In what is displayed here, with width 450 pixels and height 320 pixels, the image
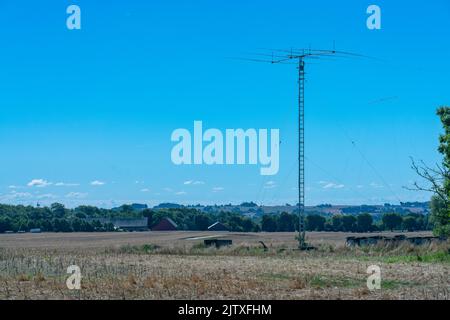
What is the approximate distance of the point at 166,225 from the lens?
351ft

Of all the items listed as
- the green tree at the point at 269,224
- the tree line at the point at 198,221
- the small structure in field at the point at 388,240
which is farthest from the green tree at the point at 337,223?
the small structure in field at the point at 388,240

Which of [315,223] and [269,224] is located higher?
[315,223]

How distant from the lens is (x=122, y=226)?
10506 centimetres

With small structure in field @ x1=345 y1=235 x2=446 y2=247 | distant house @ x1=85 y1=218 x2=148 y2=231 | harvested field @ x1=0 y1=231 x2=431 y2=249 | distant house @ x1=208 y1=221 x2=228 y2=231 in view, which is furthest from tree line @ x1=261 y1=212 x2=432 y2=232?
small structure in field @ x1=345 y1=235 x2=446 y2=247

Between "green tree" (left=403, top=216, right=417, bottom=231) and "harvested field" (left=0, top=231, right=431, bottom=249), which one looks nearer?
"harvested field" (left=0, top=231, right=431, bottom=249)

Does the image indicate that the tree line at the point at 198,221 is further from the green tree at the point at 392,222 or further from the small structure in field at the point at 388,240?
the small structure in field at the point at 388,240

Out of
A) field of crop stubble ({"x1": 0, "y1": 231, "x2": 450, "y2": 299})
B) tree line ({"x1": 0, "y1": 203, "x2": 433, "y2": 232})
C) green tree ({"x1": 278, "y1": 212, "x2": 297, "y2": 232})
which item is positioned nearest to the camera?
field of crop stubble ({"x1": 0, "y1": 231, "x2": 450, "y2": 299})

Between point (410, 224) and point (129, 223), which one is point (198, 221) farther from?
point (410, 224)

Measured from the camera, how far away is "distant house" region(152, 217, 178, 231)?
346 ft

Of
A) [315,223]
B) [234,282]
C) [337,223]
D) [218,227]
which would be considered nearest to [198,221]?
[218,227]

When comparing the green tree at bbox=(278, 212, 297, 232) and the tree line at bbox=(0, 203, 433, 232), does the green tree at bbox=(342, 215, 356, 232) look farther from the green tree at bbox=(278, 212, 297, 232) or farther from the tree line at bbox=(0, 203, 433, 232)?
the green tree at bbox=(278, 212, 297, 232)

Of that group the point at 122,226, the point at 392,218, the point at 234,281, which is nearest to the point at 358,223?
the point at 392,218

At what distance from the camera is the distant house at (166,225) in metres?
105
